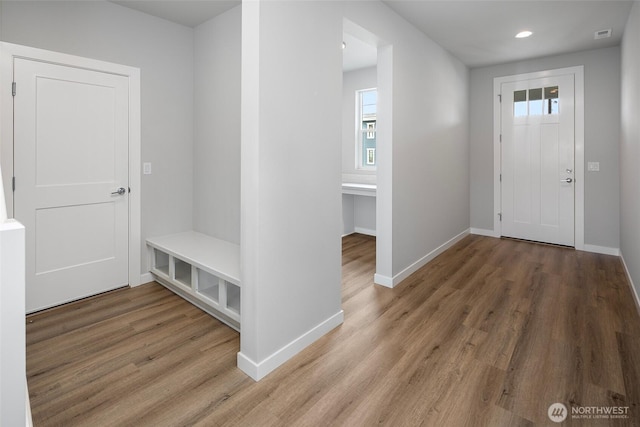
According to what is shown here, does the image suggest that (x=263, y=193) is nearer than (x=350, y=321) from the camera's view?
Yes

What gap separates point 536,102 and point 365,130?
2366 mm

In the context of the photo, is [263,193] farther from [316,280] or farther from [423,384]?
[423,384]

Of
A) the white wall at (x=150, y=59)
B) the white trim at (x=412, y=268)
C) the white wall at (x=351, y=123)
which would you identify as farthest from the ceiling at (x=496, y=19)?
the white trim at (x=412, y=268)

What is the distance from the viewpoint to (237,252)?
2.98 metres

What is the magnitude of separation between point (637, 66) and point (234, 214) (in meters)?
3.48

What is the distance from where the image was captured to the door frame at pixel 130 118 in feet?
8.14

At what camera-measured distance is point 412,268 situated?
367 centimetres

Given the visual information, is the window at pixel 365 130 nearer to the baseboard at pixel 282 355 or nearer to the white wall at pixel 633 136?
the white wall at pixel 633 136

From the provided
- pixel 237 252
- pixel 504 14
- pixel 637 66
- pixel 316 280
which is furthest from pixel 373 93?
pixel 316 280

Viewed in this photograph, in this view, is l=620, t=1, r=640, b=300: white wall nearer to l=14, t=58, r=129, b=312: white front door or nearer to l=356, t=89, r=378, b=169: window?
l=356, t=89, r=378, b=169: window

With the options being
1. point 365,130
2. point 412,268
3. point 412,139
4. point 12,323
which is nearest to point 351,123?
point 365,130

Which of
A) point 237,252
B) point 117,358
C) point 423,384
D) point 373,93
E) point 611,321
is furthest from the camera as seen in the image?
point 373,93

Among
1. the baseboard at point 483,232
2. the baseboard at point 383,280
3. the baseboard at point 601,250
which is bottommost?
the baseboard at point 383,280

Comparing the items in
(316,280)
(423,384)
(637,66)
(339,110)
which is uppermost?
(637,66)
